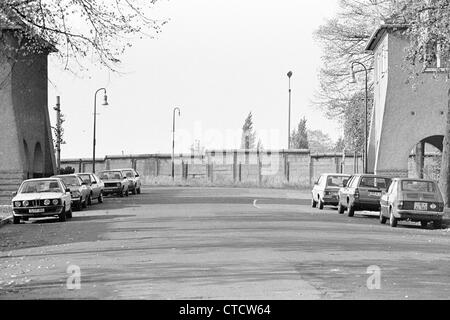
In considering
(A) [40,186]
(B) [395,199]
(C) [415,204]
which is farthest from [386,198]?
(A) [40,186]

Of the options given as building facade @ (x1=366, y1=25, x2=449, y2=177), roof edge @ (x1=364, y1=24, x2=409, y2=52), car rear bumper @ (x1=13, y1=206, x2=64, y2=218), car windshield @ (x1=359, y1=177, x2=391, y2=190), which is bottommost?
car rear bumper @ (x1=13, y1=206, x2=64, y2=218)

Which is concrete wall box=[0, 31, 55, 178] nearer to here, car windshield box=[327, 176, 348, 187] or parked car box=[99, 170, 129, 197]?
parked car box=[99, 170, 129, 197]

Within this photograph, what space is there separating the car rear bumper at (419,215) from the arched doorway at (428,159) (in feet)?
66.8

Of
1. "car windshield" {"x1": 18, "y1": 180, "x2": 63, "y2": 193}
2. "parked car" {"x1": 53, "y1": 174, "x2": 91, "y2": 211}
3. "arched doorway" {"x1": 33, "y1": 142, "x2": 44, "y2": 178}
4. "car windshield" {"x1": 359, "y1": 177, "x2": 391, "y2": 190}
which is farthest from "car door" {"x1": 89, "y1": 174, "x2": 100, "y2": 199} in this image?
"car windshield" {"x1": 359, "y1": 177, "x2": 391, "y2": 190}

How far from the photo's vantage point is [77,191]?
39.0 metres

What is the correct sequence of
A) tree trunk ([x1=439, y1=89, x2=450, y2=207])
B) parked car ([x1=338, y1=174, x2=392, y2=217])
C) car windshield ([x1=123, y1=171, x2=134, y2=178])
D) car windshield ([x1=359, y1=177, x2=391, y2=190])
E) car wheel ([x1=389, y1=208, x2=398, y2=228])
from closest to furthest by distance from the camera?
car wheel ([x1=389, y1=208, x2=398, y2=228]) → parked car ([x1=338, y1=174, x2=392, y2=217]) → car windshield ([x1=359, y1=177, x2=391, y2=190]) → tree trunk ([x1=439, y1=89, x2=450, y2=207]) → car windshield ([x1=123, y1=171, x2=134, y2=178])

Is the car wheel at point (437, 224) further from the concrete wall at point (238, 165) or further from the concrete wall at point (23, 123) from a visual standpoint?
the concrete wall at point (238, 165)

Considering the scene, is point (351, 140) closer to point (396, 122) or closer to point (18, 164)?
point (396, 122)

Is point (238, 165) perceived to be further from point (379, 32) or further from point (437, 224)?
point (437, 224)

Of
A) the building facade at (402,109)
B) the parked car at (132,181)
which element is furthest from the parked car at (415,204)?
the parked car at (132,181)

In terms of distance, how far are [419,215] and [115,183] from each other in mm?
29786

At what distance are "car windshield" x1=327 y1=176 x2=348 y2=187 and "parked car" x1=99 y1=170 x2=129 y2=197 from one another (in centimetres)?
1789

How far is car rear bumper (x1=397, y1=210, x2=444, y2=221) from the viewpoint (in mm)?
28359
